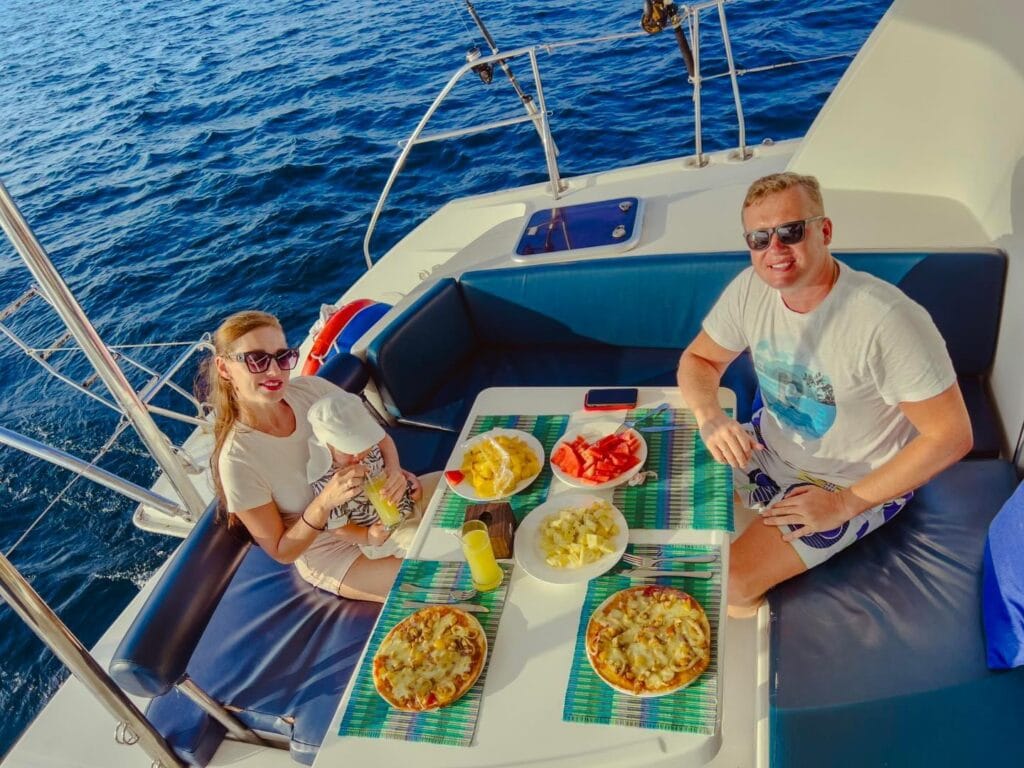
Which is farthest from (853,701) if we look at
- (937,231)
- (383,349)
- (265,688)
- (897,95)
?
(897,95)

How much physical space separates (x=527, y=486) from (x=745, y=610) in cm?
68

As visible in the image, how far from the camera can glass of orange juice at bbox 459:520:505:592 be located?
1.60m

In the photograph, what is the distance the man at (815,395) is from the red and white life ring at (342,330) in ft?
5.81

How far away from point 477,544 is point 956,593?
1.17 meters

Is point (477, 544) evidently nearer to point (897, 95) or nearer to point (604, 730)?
point (604, 730)

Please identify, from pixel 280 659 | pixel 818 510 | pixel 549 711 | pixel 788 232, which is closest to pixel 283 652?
pixel 280 659

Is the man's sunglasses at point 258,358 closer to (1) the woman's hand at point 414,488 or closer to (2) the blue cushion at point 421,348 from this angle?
(1) the woman's hand at point 414,488

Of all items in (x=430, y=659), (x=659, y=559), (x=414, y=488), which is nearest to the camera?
(x=430, y=659)

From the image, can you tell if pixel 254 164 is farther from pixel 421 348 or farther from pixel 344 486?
pixel 344 486

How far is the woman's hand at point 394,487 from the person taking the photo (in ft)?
6.60

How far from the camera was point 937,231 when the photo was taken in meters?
2.61

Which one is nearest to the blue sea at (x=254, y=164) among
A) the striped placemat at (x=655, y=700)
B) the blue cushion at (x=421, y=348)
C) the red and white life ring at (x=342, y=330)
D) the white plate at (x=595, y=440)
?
the red and white life ring at (x=342, y=330)

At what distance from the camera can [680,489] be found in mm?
1793

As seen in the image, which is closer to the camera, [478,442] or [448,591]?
[448,591]
